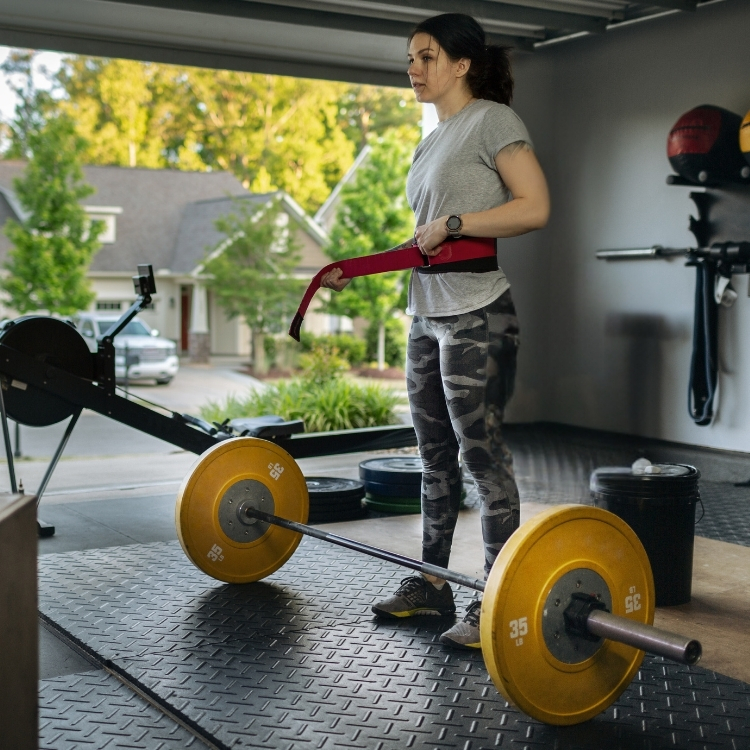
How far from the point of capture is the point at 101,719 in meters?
1.91

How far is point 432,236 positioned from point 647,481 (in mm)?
1063

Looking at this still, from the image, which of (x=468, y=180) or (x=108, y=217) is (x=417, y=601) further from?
(x=108, y=217)

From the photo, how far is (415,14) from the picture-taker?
16.4ft

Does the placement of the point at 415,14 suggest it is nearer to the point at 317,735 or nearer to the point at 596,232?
the point at 596,232

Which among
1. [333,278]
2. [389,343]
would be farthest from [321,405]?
[389,343]

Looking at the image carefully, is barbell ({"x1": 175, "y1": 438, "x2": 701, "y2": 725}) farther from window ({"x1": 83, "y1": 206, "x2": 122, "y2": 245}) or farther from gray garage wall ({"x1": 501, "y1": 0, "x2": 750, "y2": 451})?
window ({"x1": 83, "y1": 206, "x2": 122, "y2": 245})

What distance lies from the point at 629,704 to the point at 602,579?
12.8 inches

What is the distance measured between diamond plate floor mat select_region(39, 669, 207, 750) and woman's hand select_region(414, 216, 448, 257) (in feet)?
3.95

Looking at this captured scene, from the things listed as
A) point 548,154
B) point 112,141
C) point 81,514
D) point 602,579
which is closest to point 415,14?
point 548,154

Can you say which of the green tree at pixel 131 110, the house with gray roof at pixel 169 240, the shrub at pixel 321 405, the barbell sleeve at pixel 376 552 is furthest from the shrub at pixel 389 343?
the barbell sleeve at pixel 376 552

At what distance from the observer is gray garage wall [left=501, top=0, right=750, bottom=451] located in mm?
5039

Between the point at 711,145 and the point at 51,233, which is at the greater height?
the point at 711,145

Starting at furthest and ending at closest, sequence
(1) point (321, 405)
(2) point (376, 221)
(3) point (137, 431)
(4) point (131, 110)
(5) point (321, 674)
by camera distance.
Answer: (4) point (131, 110), (2) point (376, 221), (3) point (137, 431), (1) point (321, 405), (5) point (321, 674)


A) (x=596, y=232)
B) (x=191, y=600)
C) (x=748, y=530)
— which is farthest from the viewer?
(x=596, y=232)
